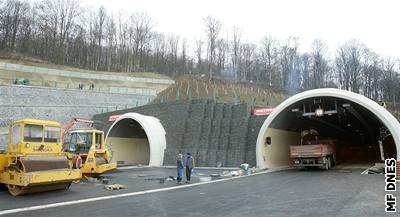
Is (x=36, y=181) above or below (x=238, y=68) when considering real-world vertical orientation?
below

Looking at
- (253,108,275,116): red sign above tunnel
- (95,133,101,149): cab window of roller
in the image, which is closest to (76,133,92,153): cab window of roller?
(95,133,101,149): cab window of roller

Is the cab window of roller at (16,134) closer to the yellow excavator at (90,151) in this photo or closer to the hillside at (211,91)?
the yellow excavator at (90,151)

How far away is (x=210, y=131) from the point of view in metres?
28.9

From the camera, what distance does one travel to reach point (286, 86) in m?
71.6

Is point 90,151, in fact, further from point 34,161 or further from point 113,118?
point 113,118

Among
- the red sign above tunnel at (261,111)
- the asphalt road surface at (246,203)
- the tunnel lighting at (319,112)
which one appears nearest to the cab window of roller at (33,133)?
the asphalt road surface at (246,203)

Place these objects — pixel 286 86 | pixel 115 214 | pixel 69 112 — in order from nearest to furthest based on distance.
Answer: pixel 115 214 < pixel 69 112 < pixel 286 86

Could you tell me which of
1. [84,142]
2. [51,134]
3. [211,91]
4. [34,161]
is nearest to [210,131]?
[84,142]

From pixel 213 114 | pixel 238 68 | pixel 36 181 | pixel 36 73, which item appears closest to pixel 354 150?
pixel 213 114

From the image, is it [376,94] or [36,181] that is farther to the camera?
[376,94]

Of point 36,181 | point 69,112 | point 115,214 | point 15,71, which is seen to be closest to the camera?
point 115,214

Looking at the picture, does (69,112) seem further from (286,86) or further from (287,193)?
(286,86)

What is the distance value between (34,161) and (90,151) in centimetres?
619

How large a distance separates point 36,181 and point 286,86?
211 feet
